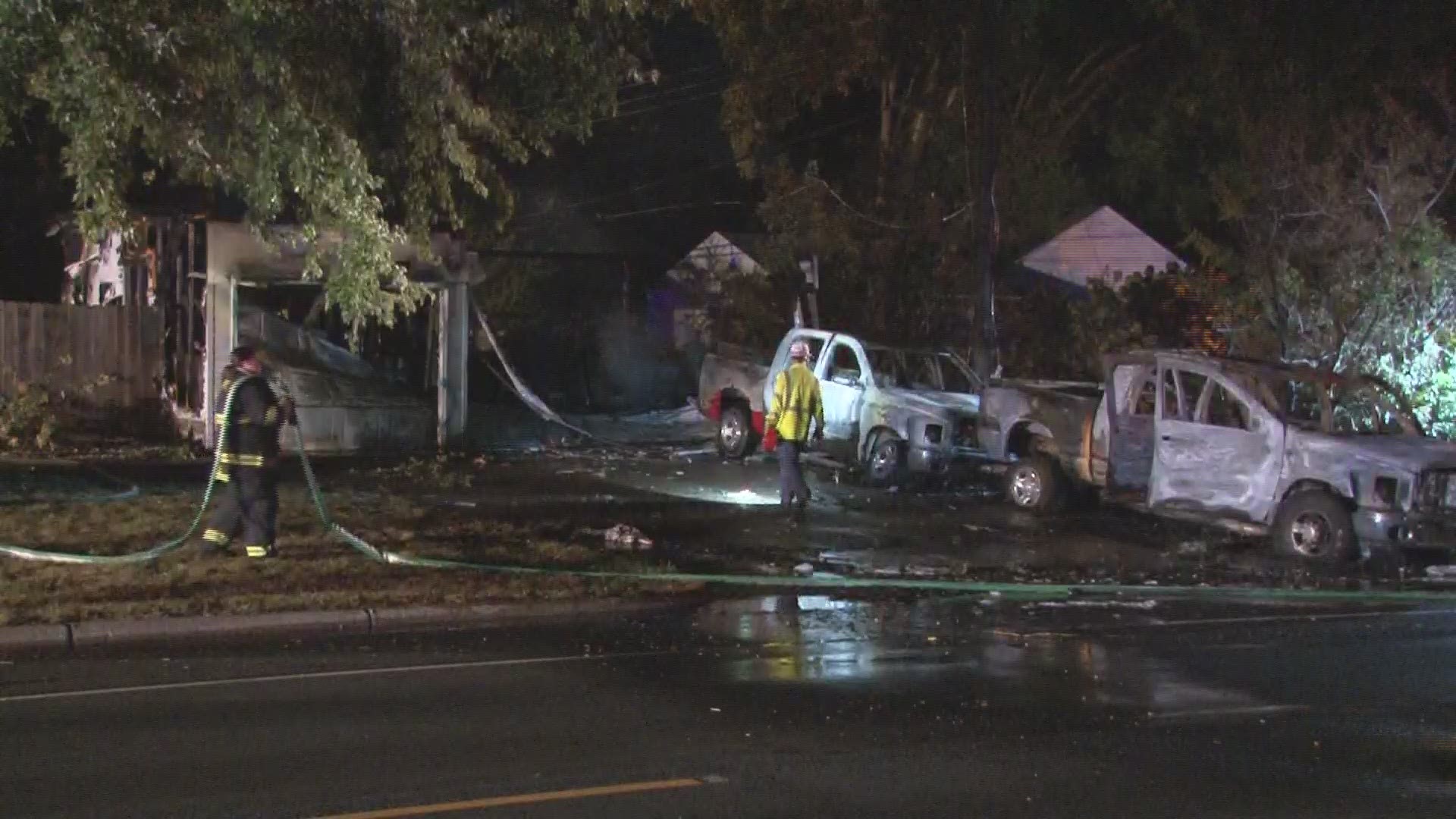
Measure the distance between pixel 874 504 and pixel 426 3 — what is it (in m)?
8.06

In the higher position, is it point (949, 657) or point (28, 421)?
point (28, 421)

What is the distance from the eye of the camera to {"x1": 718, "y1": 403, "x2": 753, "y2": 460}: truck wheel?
73.2 ft

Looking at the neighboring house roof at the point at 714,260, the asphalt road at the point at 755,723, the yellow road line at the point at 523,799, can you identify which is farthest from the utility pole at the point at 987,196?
the yellow road line at the point at 523,799

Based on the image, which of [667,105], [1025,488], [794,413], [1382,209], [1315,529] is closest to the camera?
[1315,529]

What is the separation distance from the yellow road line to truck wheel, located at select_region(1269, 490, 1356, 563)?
9.71 metres

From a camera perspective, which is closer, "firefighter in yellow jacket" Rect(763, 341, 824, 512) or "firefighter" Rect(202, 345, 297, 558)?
"firefighter" Rect(202, 345, 297, 558)

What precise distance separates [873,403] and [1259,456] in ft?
17.9

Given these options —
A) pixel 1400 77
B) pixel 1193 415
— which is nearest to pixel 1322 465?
pixel 1193 415

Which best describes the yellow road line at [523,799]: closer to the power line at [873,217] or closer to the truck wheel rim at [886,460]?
the truck wheel rim at [886,460]

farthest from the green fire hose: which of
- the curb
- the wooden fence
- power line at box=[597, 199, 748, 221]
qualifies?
power line at box=[597, 199, 748, 221]

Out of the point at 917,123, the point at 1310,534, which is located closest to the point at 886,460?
the point at 1310,534

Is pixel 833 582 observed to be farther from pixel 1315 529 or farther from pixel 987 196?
pixel 987 196

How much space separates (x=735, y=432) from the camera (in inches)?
884

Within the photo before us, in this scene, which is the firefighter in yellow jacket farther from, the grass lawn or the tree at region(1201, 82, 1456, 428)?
the tree at region(1201, 82, 1456, 428)
